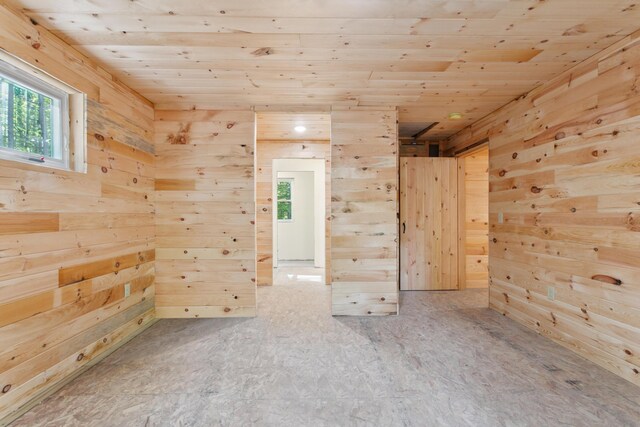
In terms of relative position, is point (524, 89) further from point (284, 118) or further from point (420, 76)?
point (284, 118)

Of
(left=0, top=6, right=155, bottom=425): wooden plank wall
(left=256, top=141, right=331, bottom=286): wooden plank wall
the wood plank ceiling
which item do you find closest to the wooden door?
(left=256, top=141, right=331, bottom=286): wooden plank wall

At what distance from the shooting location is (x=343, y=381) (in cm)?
193

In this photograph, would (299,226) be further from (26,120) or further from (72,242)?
(26,120)

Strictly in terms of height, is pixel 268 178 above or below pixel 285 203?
Result: above

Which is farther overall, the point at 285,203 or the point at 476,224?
the point at 285,203

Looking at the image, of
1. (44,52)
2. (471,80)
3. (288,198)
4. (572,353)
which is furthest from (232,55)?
(288,198)

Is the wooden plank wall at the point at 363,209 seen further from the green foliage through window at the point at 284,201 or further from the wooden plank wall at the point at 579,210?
the green foliage through window at the point at 284,201

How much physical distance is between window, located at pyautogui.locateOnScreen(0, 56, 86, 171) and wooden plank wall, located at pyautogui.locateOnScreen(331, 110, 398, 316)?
224 centimetres

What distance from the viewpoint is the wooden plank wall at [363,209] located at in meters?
3.11

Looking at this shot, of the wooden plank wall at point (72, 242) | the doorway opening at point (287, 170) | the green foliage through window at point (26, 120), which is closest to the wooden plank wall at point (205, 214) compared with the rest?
the wooden plank wall at point (72, 242)

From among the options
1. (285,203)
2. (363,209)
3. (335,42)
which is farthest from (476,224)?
(285,203)

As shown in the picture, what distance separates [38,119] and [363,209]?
2.76m

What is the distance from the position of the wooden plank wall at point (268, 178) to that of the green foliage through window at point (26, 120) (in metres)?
2.69

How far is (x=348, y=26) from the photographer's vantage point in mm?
1772
